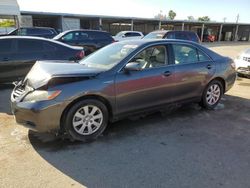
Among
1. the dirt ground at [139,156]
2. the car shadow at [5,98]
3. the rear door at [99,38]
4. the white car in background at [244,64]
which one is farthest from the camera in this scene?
the rear door at [99,38]

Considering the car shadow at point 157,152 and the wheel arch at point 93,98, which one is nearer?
the car shadow at point 157,152

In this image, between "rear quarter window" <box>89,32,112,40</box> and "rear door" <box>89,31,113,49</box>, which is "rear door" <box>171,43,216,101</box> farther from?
"rear quarter window" <box>89,32,112,40</box>

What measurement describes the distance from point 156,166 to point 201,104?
2.77 m

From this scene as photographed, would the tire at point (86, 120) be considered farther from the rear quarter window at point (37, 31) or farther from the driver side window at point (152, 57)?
the rear quarter window at point (37, 31)

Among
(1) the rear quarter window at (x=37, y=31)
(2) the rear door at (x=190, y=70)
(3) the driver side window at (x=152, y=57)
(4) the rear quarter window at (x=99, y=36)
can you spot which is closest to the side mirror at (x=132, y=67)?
(3) the driver side window at (x=152, y=57)

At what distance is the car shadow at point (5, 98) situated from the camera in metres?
5.46

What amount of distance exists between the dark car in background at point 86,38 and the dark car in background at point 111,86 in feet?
29.6

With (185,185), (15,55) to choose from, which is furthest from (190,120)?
(15,55)

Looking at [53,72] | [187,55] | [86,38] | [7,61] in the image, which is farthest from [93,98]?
[86,38]

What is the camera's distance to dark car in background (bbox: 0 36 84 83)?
6.91m

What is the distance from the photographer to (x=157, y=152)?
3.68 m

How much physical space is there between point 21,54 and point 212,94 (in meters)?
5.17

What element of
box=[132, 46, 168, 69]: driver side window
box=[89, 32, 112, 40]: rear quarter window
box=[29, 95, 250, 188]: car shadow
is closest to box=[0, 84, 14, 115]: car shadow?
box=[29, 95, 250, 188]: car shadow

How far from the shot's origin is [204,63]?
17.5ft
